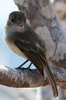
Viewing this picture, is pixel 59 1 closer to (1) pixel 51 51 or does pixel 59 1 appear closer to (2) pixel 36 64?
(1) pixel 51 51

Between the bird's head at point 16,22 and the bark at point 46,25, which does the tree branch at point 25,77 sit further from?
the bark at point 46,25

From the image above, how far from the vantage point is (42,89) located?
3260 millimetres

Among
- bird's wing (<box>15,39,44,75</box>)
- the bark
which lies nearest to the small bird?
bird's wing (<box>15,39,44,75</box>)

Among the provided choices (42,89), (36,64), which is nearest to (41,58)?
(36,64)

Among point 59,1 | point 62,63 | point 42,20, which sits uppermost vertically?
point 42,20

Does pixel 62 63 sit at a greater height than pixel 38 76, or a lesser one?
lesser

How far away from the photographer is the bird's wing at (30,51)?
6.57ft

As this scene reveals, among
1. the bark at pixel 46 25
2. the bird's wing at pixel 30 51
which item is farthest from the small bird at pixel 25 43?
the bark at pixel 46 25

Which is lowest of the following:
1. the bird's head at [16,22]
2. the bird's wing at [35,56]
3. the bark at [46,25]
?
the bark at [46,25]

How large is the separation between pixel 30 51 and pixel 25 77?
0.55 feet

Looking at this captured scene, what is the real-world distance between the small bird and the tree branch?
0.17ft

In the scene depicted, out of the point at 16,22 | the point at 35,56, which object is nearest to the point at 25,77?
the point at 35,56

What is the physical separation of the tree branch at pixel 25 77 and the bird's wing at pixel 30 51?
53 millimetres

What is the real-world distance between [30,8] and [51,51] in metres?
0.33
